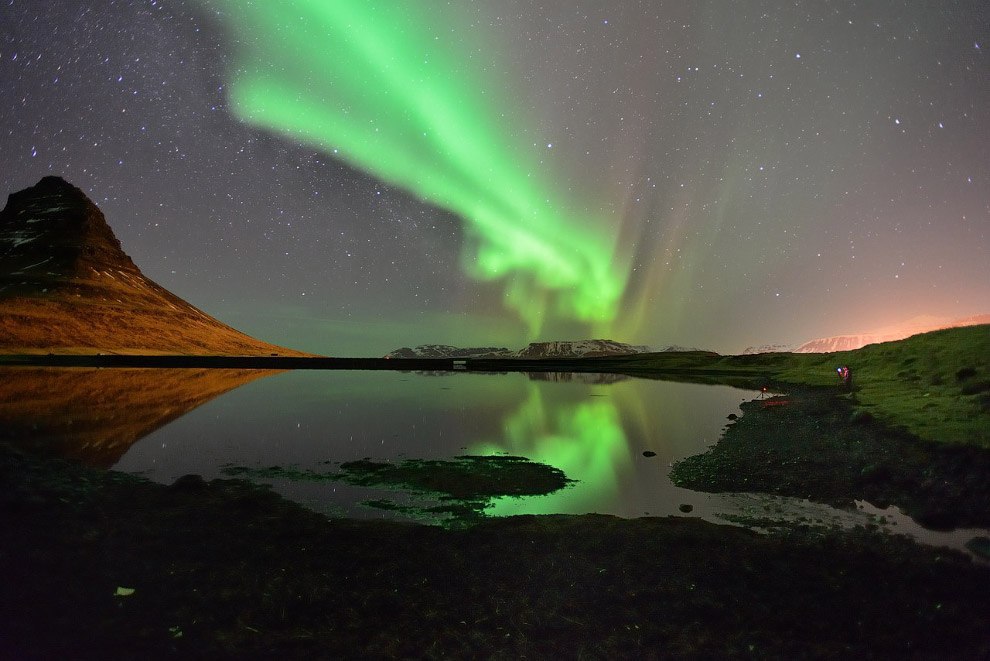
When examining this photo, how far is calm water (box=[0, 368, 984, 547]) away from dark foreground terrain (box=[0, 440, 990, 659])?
7.36ft

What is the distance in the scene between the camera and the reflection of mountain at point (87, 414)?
22.0 m

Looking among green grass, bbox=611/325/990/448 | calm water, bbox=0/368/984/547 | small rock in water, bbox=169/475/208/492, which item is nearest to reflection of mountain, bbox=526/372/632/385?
green grass, bbox=611/325/990/448

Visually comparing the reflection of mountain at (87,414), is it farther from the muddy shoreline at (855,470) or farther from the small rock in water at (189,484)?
the muddy shoreline at (855,470)

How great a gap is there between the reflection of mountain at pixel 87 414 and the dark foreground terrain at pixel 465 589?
1072 cm

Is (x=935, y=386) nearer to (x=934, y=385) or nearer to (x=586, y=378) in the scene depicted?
(x=934, y=385)

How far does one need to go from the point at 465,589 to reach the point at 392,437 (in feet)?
66.2

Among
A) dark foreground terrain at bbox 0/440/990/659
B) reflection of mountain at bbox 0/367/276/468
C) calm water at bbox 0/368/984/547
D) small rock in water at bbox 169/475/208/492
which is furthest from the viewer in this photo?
reflection of mountain at bbox 0/367/276/468

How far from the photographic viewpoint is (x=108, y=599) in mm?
8695

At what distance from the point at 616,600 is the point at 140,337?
237m

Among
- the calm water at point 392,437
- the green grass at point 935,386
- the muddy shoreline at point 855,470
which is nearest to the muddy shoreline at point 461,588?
the muddy shoreline at point 855,470

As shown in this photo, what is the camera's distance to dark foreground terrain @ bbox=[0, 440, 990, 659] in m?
7.52

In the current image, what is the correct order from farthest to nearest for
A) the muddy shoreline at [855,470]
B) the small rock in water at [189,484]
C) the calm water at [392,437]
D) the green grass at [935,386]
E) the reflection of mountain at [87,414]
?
the green grass at [935,386], the reflection of mountain at [87,414], the small rock in water at [189,484], the calm water at [392,437], the muddy shoreline at [855,470]

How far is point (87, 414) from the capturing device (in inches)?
1283

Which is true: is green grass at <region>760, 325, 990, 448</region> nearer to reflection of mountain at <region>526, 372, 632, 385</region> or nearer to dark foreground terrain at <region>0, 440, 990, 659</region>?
dark foreground terrain at <region>0, 440, 990, 659</region>
